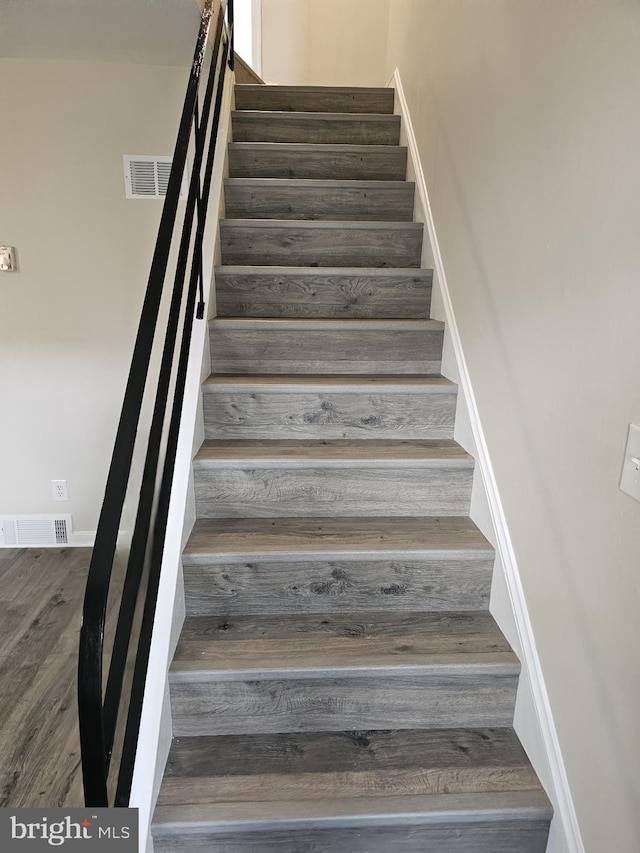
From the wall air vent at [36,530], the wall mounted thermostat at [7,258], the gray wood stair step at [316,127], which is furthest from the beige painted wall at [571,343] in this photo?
the wall air vent at [36,530]

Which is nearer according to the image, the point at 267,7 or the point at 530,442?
the point at 530,442

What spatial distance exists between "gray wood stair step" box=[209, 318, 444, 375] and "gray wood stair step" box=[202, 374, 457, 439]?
135 millimetres

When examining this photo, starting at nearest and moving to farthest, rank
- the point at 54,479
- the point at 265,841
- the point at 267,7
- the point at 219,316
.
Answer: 1. the point at 265,841
2. the point at 219,316
3. the point at 54,479
4. the point at 267,7

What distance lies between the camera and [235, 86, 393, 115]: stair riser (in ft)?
10.6

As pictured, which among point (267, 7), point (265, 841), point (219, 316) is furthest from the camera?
point (267, 7)

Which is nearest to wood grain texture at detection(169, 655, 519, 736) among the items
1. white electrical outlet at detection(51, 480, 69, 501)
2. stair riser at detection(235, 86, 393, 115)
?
white electrical outlet at detection(51, 480, 69, 501)

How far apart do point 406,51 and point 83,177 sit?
192 cm

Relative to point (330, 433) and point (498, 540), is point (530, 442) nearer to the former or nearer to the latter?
point (498, 540)

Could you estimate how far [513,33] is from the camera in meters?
1.55

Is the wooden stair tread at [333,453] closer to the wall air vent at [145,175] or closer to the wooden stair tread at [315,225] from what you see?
the wooden stair tread at [315,225]

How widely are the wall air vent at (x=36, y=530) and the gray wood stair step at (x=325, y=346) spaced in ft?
5.11

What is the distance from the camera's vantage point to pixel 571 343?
3.99 feet

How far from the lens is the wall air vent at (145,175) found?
8.77ft

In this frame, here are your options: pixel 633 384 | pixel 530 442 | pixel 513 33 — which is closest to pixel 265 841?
pixel 530 442
